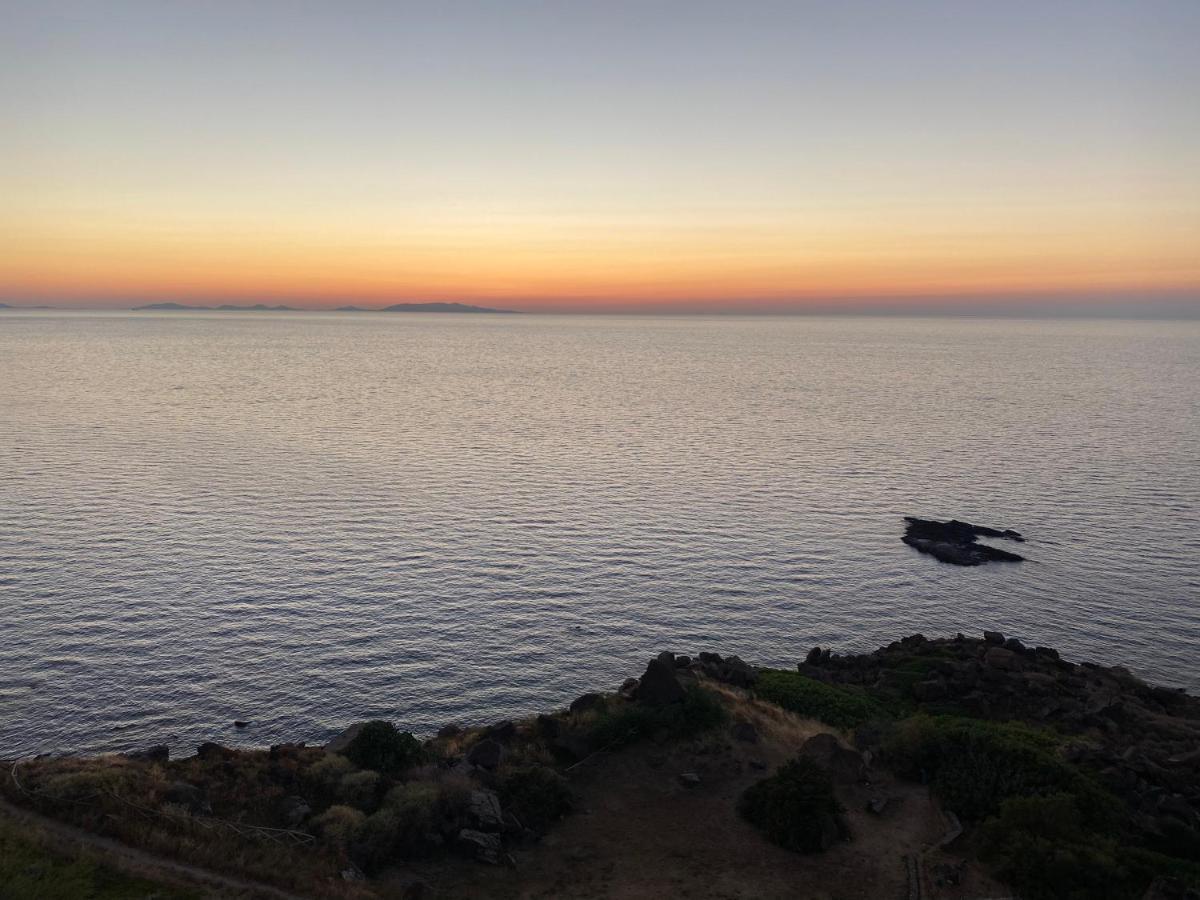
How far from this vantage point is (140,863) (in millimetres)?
29359

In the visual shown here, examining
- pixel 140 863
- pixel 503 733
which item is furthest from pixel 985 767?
pixel 140 863

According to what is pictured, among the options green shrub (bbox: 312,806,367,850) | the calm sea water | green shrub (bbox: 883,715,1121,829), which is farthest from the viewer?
the calm sea water

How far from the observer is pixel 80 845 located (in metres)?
30.1

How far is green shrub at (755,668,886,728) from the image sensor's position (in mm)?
45688

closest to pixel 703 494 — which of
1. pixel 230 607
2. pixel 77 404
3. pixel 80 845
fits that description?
pixel 230 607

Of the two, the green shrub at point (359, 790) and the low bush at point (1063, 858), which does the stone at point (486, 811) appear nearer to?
the green shrub at point (359, 790)

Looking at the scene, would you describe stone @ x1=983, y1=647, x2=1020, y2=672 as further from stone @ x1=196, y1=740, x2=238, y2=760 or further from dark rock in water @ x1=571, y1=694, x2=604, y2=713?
stone @ x1=196, y1=740, x2=238, y2=760

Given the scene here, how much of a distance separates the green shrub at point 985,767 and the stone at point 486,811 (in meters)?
18.7

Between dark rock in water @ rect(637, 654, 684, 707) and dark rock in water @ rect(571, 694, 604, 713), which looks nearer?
dark rock in water @ rect(637, 654, 684, 707)

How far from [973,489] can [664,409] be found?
77577mm

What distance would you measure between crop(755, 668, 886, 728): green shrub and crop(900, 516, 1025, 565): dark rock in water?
105 ft

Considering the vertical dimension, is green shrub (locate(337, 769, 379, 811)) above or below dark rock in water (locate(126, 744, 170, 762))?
above

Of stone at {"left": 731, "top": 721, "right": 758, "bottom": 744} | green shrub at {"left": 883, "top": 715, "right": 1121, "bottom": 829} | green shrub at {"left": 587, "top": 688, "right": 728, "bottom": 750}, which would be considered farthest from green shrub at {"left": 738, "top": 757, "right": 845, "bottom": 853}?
green shrub at {"left": 587, "top": 688, "right": 728, "bottom": 750}

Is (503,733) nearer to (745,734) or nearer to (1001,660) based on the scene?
(745,734)
